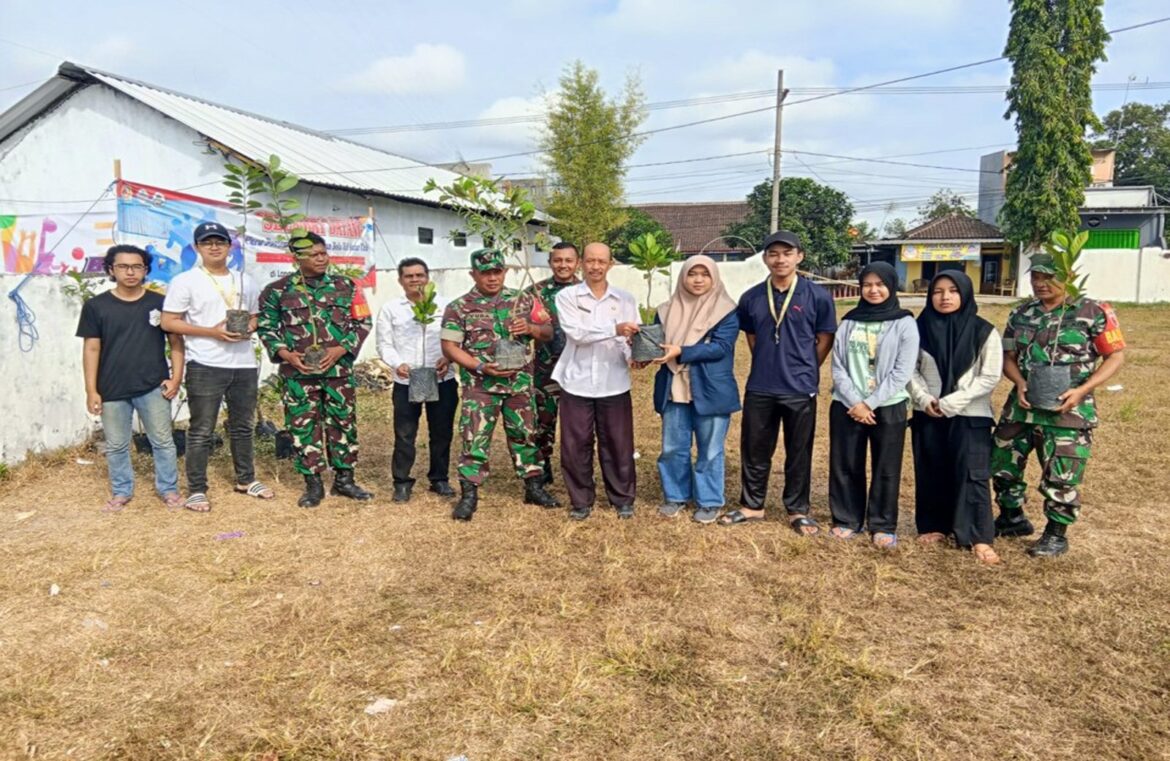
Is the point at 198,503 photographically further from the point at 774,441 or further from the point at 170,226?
the point at 170,226

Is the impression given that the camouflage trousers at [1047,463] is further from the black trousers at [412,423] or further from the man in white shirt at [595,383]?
the black trousers at [412,423]

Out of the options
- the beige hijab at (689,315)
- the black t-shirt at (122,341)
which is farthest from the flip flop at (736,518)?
the black t-shirt at (122,341)

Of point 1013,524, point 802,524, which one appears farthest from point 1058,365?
point 802,524

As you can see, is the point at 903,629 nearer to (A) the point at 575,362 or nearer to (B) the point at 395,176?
(A) the point at 575,362

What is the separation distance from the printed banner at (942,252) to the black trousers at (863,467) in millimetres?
30003

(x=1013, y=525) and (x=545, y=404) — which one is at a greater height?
(x=545, y=404)

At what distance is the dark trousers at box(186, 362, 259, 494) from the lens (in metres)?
4.73

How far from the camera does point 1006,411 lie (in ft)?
13.2

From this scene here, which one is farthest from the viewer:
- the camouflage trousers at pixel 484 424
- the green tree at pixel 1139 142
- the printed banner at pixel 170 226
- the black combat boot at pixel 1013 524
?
the green tree at pixel 1139 142

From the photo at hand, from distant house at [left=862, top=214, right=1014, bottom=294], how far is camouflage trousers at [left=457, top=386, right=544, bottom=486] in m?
28.3

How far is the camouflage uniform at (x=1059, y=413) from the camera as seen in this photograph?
3729 mm

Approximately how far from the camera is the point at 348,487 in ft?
16.8

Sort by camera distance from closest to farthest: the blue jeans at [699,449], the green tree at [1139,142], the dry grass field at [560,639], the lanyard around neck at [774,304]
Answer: the dry grass field at [560,639] → the lanyard around neck at [774,304] → the blue jeans at [699,449] → the green tree at [1139,142]

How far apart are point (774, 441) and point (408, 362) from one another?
2402 millimetres
